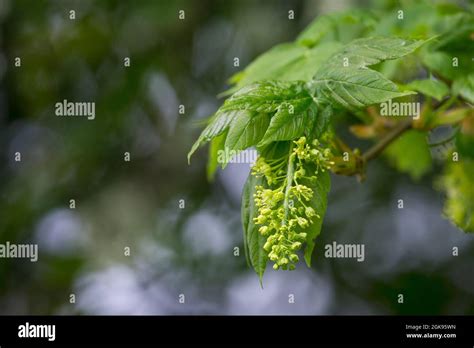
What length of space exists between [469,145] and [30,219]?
74.9 inches

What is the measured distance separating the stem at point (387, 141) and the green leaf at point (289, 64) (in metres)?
0.19

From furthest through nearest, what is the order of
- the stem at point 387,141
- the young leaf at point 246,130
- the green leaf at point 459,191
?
the green leaf at point 459,191
the stem at point 387,141
the young leaf at point 246,130

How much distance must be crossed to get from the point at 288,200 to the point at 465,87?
0.49 metres

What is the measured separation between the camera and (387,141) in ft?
4.51

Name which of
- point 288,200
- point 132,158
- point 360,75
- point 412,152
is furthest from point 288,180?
point 132,158

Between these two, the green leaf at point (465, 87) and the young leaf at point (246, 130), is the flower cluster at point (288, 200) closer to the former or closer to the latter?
the young leaf at point (246, 130)

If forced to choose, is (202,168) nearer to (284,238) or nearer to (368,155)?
(368,155)

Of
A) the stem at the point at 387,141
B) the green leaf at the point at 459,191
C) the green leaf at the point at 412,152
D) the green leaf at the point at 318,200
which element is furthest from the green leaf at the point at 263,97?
the green leaf at the point at 412,152

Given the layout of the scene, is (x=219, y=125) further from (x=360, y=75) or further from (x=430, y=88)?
(x=430, y=88)

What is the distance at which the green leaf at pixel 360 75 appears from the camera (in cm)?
99

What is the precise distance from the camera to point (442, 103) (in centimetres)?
145

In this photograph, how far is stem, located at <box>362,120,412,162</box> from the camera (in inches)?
52.0

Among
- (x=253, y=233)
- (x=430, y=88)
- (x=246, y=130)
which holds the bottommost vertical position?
(x=253, y=233)

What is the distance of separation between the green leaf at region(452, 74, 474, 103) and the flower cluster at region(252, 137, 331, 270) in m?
0.38
